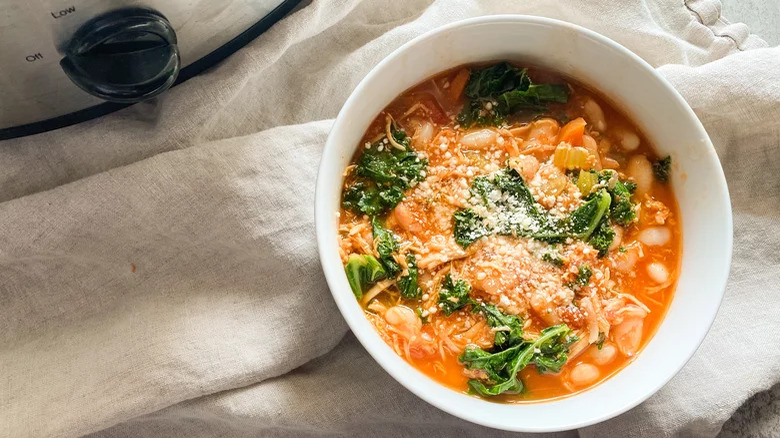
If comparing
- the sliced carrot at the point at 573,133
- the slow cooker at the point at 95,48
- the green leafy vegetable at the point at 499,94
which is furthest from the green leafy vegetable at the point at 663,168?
the slow cooker at the point at 95,48

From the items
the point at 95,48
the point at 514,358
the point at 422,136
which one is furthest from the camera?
the point at 422,136

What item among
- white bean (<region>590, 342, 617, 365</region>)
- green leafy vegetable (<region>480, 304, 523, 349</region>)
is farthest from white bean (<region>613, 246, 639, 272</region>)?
green leafy vegetable (<region>480, 304, 523, 349</region>)

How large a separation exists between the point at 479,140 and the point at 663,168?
0.55 meters

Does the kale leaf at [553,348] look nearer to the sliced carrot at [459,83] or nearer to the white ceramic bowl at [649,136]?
the white ceramic bowl at [649,136]

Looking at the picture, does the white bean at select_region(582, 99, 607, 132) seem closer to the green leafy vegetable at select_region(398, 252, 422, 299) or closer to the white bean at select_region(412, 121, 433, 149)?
the white bean at select_region(412, 121, 433, 149)

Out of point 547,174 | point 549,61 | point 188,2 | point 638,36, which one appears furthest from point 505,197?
point 188,2

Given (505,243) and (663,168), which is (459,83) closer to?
(505,243)

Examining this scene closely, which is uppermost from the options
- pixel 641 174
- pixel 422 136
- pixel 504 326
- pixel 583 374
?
pixel 422 136

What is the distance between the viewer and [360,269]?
211cm

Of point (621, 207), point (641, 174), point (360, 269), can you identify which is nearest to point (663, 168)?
point (641, 174)

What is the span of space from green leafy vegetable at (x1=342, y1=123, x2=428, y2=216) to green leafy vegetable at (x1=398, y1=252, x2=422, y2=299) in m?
0.17

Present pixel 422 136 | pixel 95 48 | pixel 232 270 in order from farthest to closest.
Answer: pixel 232 270, pixel 422 136, pixel 95 48

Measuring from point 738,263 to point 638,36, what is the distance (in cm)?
80

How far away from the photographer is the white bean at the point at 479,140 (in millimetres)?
2176
